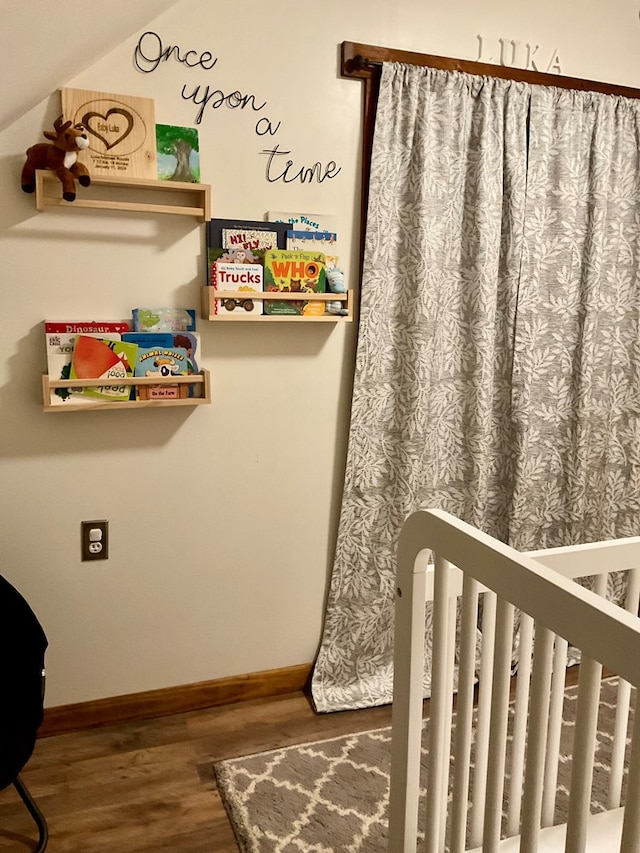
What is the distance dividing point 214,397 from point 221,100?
0.85 m

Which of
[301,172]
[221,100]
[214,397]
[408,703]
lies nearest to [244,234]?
[301,172]

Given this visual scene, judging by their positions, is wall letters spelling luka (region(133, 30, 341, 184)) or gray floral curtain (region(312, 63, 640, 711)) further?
gray floral curtain (region(312, 63, 640, 711))

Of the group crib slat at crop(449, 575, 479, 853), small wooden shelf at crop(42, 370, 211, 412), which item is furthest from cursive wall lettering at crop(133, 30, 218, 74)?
crib slat at crop(449, 575, 479, 853)

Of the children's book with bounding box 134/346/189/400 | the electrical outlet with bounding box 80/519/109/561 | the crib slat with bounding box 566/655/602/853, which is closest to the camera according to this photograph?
the crib slat with bounding box 566/655/602/853

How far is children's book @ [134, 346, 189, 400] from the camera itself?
1.95 metres

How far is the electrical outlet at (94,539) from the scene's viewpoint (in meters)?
2.06

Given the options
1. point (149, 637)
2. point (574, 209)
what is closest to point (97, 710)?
point (149, 637)

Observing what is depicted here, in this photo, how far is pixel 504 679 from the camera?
0.99 meters

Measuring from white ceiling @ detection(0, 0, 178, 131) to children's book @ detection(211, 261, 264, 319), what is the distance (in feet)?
1.96

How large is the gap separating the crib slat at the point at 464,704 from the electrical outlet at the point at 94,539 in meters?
1.30

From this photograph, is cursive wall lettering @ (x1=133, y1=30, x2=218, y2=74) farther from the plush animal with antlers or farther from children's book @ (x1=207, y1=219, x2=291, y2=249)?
children's book @ (x1=207, y1=219, x2=291, y2=249)

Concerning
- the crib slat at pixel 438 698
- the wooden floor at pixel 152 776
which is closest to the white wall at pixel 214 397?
the wooden floor at pixel 152 776

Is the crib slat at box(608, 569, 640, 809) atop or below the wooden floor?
atop

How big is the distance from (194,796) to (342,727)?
52 centimetres
